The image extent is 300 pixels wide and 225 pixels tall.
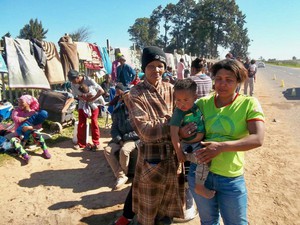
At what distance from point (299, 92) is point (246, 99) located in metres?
13.9

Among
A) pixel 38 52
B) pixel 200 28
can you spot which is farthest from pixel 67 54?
pixel 200 28

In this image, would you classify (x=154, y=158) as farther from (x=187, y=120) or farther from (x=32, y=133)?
→ (x=32, y=133)

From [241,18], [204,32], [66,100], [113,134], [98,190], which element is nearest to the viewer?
[98,190]

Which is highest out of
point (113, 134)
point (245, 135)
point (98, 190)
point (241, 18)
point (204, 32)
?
point (241, 18)

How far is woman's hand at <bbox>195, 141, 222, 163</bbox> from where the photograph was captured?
5.19ft

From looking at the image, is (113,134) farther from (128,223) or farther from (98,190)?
(128,223)

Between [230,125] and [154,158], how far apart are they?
2.60ft

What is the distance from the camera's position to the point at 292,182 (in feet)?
13.0

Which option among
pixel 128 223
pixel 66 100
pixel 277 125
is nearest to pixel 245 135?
pixel 128 223

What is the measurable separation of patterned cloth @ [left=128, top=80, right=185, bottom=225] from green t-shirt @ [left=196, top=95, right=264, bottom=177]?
0.38m

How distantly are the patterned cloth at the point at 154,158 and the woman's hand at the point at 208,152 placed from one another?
423 millimetres

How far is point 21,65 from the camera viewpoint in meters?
6.17

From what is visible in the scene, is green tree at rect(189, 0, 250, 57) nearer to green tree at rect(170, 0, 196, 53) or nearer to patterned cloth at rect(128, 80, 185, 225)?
green tree at rect(170, 0, 196, 53)

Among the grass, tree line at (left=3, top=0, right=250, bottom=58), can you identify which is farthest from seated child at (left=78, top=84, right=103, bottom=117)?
tree line at (left=3, top=0, right=250, bottom=58)
